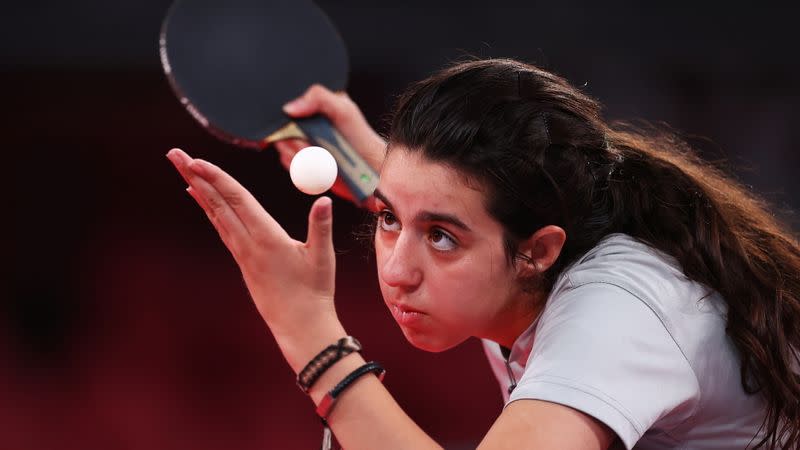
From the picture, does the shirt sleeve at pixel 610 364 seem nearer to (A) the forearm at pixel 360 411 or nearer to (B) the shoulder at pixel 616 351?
(B) the shoulder at pixel 616 351

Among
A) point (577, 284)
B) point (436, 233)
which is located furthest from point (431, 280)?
point (577, 284)

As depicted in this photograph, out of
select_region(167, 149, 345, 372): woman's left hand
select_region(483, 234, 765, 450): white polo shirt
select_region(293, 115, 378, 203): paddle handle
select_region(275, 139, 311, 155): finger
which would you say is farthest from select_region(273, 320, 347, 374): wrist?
select_region(275, 139, 311, 155): finger

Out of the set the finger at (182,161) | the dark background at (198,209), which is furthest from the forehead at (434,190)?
the dark background at (198,209)

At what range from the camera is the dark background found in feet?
7.19

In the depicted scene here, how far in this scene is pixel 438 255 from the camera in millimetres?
965

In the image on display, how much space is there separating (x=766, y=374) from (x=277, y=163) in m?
1.65

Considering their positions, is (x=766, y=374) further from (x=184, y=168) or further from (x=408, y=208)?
(x=184, y=168)

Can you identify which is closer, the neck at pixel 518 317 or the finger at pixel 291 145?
the neck at pixel 518 317

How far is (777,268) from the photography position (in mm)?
1121

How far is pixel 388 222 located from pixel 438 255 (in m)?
0.09

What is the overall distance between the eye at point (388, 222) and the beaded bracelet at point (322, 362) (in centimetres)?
14

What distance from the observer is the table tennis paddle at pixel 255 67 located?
1.31 metres

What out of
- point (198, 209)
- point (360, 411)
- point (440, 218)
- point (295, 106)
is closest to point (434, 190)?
point (440, 218)

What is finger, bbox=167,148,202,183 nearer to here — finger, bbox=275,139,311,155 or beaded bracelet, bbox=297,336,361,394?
beaded bracelet, bbox=297,336,361,394
